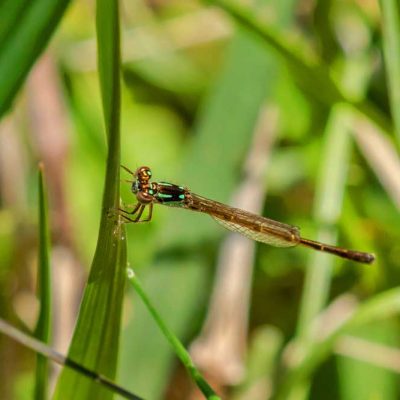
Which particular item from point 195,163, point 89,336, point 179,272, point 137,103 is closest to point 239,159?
point 195,163

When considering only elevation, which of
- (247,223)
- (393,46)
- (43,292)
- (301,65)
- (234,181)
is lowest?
(43,292)

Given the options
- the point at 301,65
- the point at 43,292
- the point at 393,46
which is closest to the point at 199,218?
the point at 301,65

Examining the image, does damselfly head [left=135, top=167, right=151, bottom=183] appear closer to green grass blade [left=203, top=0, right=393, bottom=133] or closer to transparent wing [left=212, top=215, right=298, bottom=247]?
transparent wing [left=212, top=215, right=298, bottom=247]

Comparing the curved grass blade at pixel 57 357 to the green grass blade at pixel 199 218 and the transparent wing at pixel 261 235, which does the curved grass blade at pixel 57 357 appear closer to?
the green grass blade at pixel 199 218

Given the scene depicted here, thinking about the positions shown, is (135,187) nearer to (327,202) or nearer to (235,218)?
(235,218)

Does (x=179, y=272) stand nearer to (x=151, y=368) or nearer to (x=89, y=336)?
(x=151, y=368)

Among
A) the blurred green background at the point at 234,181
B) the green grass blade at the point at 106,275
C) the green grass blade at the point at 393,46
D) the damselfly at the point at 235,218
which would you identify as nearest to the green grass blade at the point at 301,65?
the blurred green background at the point at 234,181
